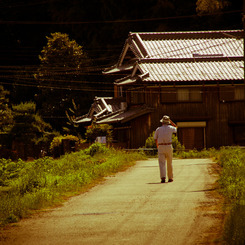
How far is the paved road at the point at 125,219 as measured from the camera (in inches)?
340

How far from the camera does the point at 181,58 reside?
44281 mm

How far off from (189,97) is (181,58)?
2.98 metres

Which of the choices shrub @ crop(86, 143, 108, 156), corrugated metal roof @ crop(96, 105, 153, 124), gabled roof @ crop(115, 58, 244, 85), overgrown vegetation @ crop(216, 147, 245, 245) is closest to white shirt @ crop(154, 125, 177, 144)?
overgrown vegetation @ crop(216, 147, 245, 245)

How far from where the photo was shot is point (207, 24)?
197 ft

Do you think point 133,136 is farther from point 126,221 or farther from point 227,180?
point 126,221

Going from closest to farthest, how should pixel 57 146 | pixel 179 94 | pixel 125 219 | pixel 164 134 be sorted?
1. pixel 125 219
2. pixel 164 134
3. pixel 179 94
4. pixel 57 146

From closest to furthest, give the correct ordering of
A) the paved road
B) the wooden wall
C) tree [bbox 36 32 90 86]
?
the paved road < the wooden wall < tree [bbox 36 32 90 86]

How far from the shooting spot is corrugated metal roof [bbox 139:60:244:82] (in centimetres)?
4263

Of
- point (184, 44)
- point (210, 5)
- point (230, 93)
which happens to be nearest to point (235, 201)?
point (230, 93)

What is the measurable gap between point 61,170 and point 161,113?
73.2ft

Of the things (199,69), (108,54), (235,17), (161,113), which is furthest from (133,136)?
(235,17)

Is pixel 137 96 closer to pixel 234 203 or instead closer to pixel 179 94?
pixel 179 94

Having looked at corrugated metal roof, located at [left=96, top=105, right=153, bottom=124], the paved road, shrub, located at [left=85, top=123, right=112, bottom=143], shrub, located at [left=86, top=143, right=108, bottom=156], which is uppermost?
corrugated metal roof, located at [left=96, top=105, right=153, bottom=124]

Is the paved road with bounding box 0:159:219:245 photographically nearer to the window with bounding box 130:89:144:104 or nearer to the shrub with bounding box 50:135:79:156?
the window with bounding box 130:89:144:104
